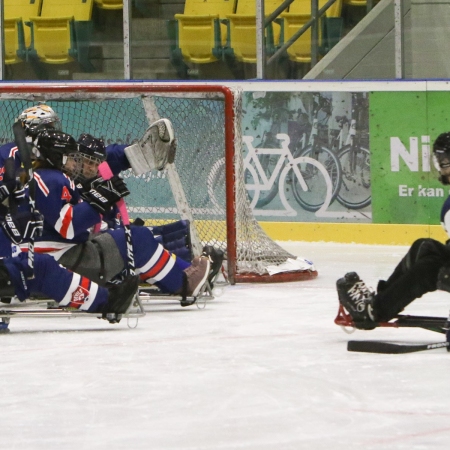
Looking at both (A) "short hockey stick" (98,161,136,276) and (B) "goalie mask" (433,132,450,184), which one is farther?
(A) "short hockey stick" (98,161,136,276)

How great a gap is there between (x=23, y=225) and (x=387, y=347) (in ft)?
4.85

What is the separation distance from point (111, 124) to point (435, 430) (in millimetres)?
4944

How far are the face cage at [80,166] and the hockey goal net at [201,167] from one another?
1341mm

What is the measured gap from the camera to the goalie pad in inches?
213

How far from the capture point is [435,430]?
10.3 ft

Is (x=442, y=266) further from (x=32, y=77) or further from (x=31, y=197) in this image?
(x=32, y=77)

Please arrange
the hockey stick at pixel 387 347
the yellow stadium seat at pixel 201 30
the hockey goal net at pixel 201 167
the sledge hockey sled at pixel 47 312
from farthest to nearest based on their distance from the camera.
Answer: the yellow stadium seat at pixel 201 30 → the hockey goal net at pixel 201 167 → the sledge hockey sled at pixel 47 312 → the hockey stick at pixel 387 347

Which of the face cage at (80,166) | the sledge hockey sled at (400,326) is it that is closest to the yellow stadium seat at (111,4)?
the face cage at (80,166)

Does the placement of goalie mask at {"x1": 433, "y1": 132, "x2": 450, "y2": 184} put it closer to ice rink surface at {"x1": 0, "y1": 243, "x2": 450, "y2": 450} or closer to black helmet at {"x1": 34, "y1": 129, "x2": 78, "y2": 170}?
ice rink surface at {"x1": 0, "y1": 243, "x2": 450, "y2": 450}

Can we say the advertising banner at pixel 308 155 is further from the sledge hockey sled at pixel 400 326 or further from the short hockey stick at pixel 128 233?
the sledge hockey sled at pixel 400 326

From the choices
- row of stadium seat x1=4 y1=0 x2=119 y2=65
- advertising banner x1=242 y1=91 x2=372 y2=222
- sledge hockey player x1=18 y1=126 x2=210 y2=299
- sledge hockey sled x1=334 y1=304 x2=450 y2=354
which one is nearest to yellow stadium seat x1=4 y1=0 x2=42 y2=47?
row of stadium seat x1=4 y1=0 x2=119 y2=65

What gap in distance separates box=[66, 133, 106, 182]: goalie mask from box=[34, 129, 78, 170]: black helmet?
7 cm

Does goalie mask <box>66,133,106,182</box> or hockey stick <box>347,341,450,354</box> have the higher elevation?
goalie mask <box>66,133,106,182</box>

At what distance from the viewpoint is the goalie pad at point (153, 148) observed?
540 cm
